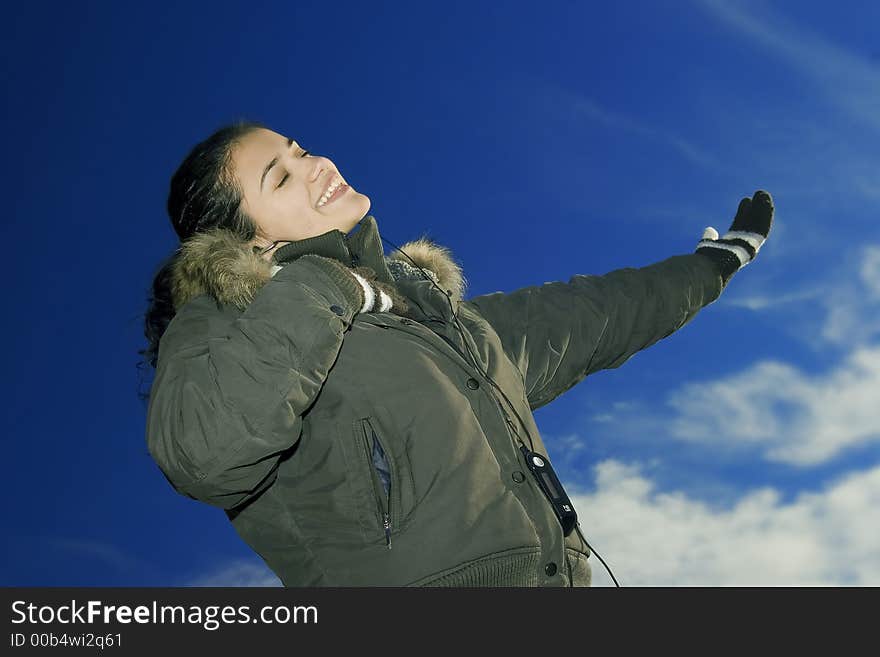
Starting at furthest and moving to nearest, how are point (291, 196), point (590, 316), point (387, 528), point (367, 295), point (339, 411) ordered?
point (590, 316)
point (291, 196)
point (367, 295)
point (339, 411)
point (387, 528)

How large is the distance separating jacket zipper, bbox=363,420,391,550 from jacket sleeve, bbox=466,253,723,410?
1.10m

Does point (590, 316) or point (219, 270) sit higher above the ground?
point (590, 316)

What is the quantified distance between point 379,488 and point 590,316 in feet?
5.39

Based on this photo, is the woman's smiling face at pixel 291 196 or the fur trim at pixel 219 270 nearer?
the fur trim at pixel 219 270

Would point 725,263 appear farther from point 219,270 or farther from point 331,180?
point 219,270

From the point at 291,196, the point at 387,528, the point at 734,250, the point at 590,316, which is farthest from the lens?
the point at 734,250

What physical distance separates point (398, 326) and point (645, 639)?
122 centimetres

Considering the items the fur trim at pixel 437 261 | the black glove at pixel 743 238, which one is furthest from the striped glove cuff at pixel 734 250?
the fur trim at pixel 437 261

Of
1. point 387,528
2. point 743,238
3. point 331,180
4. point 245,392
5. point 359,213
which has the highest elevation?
point 743,238

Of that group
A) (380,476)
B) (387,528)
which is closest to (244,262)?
(380,476)

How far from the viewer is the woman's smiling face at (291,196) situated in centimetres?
338

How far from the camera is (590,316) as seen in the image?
3896 mm

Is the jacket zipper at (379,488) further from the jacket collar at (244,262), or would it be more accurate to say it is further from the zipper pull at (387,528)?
the jacket collar at (244,262)

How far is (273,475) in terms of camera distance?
268 cm
